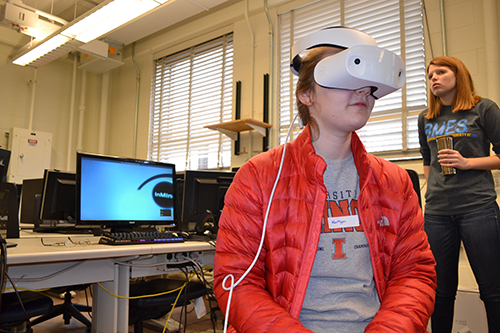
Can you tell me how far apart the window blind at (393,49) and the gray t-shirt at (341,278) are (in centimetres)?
257

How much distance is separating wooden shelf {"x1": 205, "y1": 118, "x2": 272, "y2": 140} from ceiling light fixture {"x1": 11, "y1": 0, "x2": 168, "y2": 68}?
1.36 meters

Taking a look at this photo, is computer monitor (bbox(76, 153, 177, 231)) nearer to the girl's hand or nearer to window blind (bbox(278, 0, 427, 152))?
the girl's hand

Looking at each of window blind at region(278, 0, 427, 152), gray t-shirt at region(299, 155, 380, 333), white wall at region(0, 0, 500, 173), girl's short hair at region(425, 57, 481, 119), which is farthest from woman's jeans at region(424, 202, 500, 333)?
window blind at region(278, 0, 427, 152)

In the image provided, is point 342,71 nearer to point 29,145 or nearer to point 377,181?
point 377,181

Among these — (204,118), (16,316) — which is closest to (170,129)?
(204,118)

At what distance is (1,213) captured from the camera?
1.72m

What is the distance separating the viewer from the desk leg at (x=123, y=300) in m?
1.74

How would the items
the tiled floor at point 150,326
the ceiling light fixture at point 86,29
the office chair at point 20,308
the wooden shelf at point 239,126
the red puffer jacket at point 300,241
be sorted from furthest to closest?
1. the wooden shelf at point 239,126
2. the ceiling light fixture at point 86,29
3. the tiled floor at point 150,326
4. the office chair at point 20,308
5. the red puffer jacket at point 300,241

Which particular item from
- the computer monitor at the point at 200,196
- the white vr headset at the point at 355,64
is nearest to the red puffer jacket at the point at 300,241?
the white vr headset at the point at 355,64

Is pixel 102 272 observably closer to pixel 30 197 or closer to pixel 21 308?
pixel 21 308

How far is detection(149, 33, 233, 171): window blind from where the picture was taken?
4.76 meters

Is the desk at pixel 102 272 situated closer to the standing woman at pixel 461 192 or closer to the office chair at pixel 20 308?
the office chair at pixel 20 308

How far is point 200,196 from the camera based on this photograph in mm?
2432

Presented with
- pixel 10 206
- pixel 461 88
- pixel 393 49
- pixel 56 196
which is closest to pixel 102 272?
pixel 10 206
